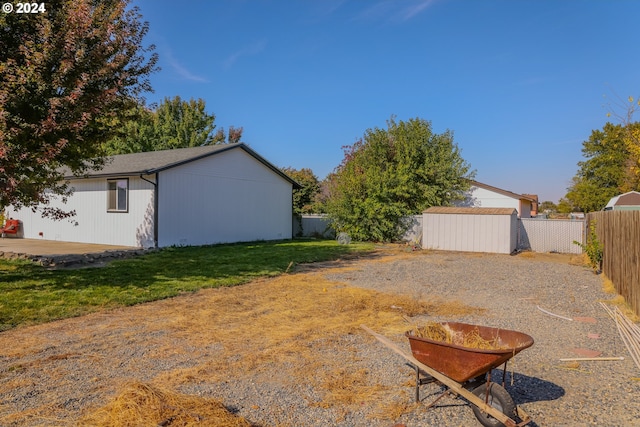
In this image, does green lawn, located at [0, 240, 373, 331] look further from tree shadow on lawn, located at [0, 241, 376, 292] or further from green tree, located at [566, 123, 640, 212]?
green tree, located at [566, 123, 640, 212]

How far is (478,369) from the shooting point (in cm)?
313

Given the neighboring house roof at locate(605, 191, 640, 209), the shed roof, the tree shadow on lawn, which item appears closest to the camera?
the tree shadow on lawn

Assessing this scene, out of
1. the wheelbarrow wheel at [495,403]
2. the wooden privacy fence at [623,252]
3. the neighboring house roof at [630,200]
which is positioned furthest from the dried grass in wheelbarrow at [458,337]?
the neighboring house roof at [630,200]

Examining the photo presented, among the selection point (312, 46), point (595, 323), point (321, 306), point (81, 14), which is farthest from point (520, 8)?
point (81, 14)

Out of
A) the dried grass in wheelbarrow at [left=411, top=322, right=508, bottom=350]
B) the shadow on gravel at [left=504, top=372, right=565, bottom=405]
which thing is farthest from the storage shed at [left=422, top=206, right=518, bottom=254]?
the dried grass in wheelbarrow at [left=411, top=322, right=508, bottom=350]

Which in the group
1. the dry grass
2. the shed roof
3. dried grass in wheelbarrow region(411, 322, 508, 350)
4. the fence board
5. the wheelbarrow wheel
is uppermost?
the shed roof

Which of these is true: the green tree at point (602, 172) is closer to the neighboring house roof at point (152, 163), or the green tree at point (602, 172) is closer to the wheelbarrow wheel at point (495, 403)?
the neighboring house roof at point (152, 163)

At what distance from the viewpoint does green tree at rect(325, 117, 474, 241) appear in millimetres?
20719

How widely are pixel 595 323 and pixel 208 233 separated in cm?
1523

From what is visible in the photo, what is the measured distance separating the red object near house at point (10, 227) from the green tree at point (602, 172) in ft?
136

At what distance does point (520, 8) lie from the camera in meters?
11.8

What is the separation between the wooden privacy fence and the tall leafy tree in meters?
10.9

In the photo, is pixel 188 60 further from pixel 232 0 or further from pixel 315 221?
pixel 315 221

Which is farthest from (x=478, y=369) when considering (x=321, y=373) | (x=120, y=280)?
(x=120, y=280)
